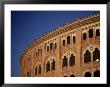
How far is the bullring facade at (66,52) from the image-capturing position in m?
4.97

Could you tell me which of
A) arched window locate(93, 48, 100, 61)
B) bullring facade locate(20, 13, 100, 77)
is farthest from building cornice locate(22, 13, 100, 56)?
arched window locate(93, 48, 100, 61)

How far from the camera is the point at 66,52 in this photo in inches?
205

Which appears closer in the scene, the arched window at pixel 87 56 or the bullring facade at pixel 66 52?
the bullring facade at pixel 66 52

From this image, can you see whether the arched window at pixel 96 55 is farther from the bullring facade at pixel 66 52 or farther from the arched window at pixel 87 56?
the arched window at pixel 87 56

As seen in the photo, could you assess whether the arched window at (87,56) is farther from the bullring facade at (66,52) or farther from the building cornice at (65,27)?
the building cornice at (65,27)

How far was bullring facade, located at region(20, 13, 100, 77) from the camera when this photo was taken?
16.3 ft

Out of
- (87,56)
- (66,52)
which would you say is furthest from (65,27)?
(87,56)

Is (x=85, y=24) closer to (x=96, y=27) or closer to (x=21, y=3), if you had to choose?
(x=96, y=27)

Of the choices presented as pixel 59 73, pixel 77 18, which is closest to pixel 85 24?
pixel 77 18

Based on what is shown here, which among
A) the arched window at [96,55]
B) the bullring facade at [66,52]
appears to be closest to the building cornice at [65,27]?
the bullring facade at [66,52]

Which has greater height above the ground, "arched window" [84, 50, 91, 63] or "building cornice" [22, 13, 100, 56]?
"building cornice" [22, 13, 100, 56]

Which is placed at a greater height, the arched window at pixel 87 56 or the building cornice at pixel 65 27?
the building cornice at pixel 65 27

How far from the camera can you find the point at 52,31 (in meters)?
5.06

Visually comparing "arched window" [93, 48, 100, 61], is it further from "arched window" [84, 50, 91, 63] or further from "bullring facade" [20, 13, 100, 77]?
"arched window" [84, 50, 91, 63]
